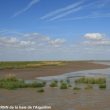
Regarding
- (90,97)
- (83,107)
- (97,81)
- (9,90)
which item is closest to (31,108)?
(83,107)

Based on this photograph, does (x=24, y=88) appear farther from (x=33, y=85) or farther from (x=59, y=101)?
(x=59, y=101)

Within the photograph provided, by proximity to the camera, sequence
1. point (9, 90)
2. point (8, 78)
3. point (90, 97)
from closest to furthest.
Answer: point (90, 97)
point (9, 90)
point (8, 78)

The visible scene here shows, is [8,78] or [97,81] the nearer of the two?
[97,81]

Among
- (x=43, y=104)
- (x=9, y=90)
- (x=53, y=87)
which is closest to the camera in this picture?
(x=43, y=104)

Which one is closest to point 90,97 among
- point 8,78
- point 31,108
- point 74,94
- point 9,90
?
point 74,94

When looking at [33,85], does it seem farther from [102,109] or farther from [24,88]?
[102,109]

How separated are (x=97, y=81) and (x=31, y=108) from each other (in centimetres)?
1662

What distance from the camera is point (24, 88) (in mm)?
27812

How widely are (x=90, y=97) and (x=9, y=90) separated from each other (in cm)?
839

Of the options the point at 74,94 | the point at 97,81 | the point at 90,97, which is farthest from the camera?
the point at 97,81

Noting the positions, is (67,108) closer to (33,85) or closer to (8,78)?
(33,85)

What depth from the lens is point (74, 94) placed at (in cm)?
2319

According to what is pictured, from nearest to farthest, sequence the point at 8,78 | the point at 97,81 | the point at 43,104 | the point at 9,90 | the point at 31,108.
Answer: the point at 31,108 < the point at 43,104 < the point at 9,90 < the point at 97,81 < the point at 8,78

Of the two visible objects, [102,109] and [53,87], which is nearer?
[102,109]
